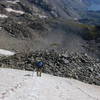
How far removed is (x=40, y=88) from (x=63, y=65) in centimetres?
993

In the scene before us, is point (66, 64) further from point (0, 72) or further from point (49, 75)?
point (0, 72)

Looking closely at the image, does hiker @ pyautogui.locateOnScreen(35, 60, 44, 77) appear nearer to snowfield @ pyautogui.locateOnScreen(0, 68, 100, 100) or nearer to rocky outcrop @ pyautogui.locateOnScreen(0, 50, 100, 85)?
snowfield @ pyautogui.locateOnScreen(0, 68, 100, 100)

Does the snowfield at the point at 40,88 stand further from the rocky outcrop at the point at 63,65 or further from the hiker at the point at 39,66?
Result: the rocky outcrop at the point at 63,65

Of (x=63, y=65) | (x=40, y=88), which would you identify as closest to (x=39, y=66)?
(x=40, y=88)

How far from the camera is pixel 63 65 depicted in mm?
37938

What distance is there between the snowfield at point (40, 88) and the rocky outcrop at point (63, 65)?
7.23 ft

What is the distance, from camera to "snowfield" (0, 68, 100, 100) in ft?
85.0

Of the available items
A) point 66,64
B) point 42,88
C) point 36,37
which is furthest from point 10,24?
point 42,88

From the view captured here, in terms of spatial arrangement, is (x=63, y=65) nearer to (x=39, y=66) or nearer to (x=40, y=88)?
(x=39, y=66)

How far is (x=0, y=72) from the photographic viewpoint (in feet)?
108

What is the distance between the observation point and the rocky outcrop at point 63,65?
36.8 m

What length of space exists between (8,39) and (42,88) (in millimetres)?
55188

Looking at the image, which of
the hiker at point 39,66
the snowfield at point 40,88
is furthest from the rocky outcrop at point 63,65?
Result: the hiker at point 39,66

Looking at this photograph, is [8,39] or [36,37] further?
[36,37]
